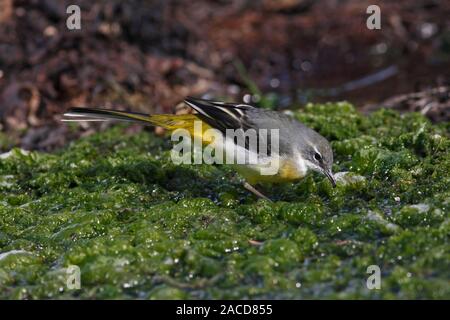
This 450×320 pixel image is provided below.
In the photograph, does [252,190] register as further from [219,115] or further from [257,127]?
[219,115]

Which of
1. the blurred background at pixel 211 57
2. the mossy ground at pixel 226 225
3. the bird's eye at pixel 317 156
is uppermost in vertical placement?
the blurred background at pixel 211 57

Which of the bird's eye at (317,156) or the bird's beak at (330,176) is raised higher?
the bird's eye at (317,156)

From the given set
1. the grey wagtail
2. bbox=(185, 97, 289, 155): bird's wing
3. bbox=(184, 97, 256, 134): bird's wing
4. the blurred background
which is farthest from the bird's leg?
the blurred background

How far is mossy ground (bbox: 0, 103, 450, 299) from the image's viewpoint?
4.98 meters

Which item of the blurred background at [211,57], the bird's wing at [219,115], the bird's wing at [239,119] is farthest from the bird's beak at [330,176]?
the blurred background at [211,57]

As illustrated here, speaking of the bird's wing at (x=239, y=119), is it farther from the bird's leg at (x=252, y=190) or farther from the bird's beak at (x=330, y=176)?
the bird's beak at (x=330, y=176)

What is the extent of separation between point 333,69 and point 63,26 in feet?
15.2

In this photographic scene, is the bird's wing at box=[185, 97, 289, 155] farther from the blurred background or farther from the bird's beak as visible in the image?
the blurred background

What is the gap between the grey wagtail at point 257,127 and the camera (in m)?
6.31

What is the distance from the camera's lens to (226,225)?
5.80 meters

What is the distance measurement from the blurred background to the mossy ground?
1661 mm

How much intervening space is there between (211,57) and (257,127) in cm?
622

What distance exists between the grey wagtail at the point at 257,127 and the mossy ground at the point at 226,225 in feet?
0.74
